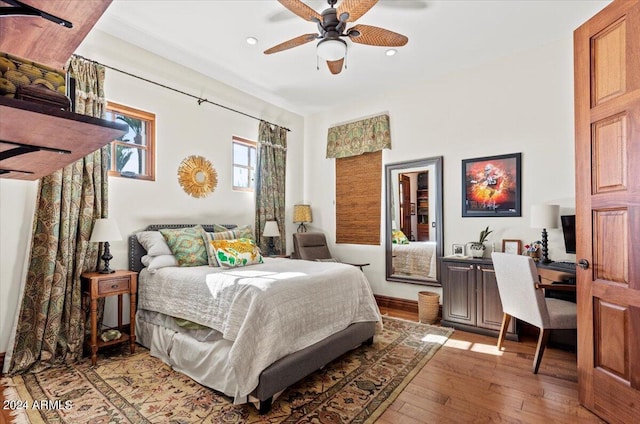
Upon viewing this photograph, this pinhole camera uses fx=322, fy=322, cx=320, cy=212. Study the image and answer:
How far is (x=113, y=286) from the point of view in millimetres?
2764

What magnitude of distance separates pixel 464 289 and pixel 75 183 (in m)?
3.95

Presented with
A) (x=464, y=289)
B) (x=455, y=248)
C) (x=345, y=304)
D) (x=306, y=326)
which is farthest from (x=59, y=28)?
(x=455, y=248)

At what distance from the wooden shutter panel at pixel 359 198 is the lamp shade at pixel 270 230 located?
1.08m

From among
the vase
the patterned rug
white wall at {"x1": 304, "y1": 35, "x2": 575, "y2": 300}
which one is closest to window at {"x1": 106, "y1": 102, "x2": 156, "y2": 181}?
the patterned rug

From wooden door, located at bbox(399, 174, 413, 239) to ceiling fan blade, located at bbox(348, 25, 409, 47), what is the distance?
2.08 metres

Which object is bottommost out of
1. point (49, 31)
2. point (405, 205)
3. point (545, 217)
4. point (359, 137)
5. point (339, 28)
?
point (545, 217)

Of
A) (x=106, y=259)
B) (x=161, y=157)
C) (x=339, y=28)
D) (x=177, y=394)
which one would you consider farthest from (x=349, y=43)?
(x=177, y=394)

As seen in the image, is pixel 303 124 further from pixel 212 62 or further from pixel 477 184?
pixel 477 184

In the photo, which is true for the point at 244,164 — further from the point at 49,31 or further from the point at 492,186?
the point at 49,31

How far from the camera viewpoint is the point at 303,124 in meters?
5.57

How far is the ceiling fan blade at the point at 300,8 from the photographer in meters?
2.22

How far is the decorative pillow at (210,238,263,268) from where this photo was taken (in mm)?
3000

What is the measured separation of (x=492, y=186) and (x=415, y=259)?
1.32 metres

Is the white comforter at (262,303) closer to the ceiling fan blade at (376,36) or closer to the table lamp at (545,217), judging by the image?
the table lamp at (545,217)
